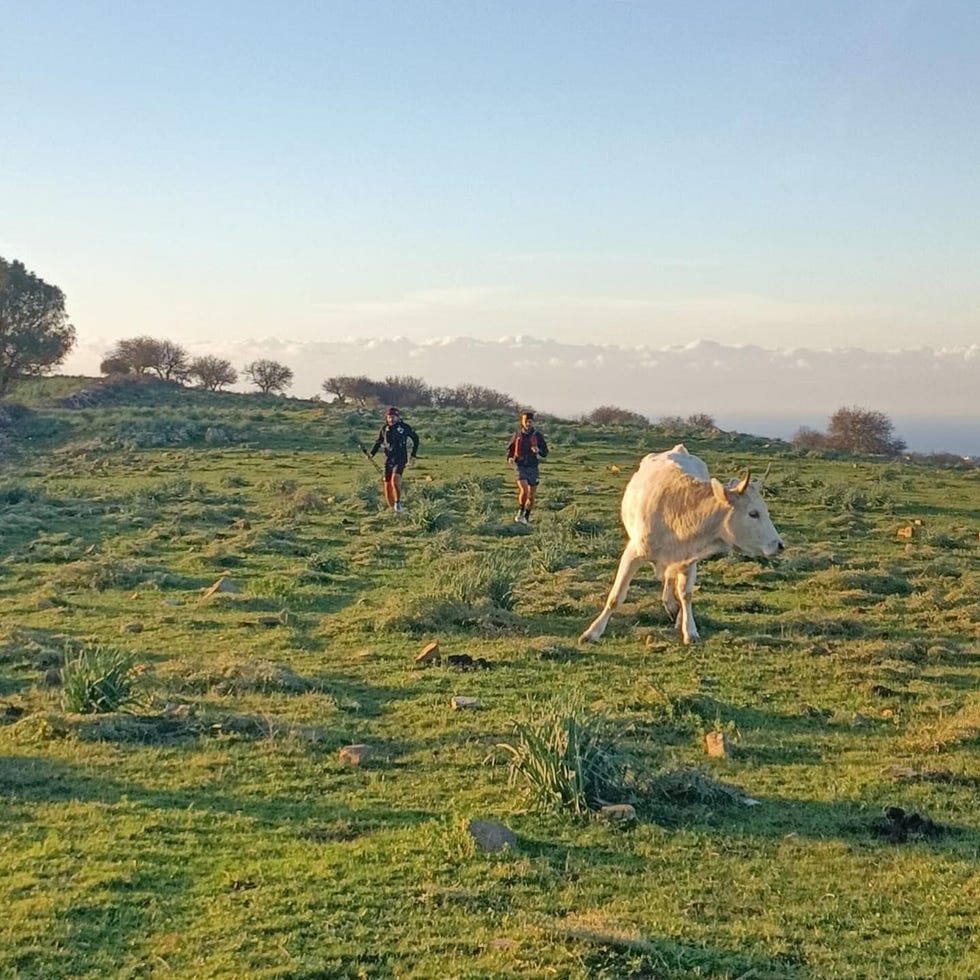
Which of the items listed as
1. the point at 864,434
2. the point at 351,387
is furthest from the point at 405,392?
the point at 864,434

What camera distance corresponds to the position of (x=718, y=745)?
7203 millimetres

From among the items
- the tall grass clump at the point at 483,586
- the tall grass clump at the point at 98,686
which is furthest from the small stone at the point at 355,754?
the tall grass clump at the point at 483,586

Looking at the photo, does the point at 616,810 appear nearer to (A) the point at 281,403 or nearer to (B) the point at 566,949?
(B) the point at 566,949

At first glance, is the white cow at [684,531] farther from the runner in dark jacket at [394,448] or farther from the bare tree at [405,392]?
the bare tree at [405,392]

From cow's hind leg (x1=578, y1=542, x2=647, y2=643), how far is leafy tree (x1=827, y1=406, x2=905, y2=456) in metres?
37.6

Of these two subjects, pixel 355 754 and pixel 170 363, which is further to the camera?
pixel 170 363

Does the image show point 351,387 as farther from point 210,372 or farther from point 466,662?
point 466,662

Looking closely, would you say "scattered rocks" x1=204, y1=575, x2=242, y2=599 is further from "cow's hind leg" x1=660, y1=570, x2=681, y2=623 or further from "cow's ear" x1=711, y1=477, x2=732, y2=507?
"cow's ear" x1=711, y1=477, x2=732, y2=507

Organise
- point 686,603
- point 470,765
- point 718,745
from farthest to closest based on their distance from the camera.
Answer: point 686,603, point 718,745, point 470,765

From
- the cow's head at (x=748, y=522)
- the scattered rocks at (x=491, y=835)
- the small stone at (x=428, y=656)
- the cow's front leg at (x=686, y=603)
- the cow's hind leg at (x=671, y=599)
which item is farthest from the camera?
the cow's hind leg at (x=671, y=599)

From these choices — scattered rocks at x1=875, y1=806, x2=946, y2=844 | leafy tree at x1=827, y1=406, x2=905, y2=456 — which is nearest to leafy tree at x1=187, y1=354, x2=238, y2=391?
leafy tree at x1=827, y1=406, x2=905, y2=456

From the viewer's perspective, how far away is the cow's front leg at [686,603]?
10500 mm

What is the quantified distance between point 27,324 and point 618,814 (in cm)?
4663

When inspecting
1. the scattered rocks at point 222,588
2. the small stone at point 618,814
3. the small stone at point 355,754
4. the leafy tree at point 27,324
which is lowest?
the small stone at point 355,754
